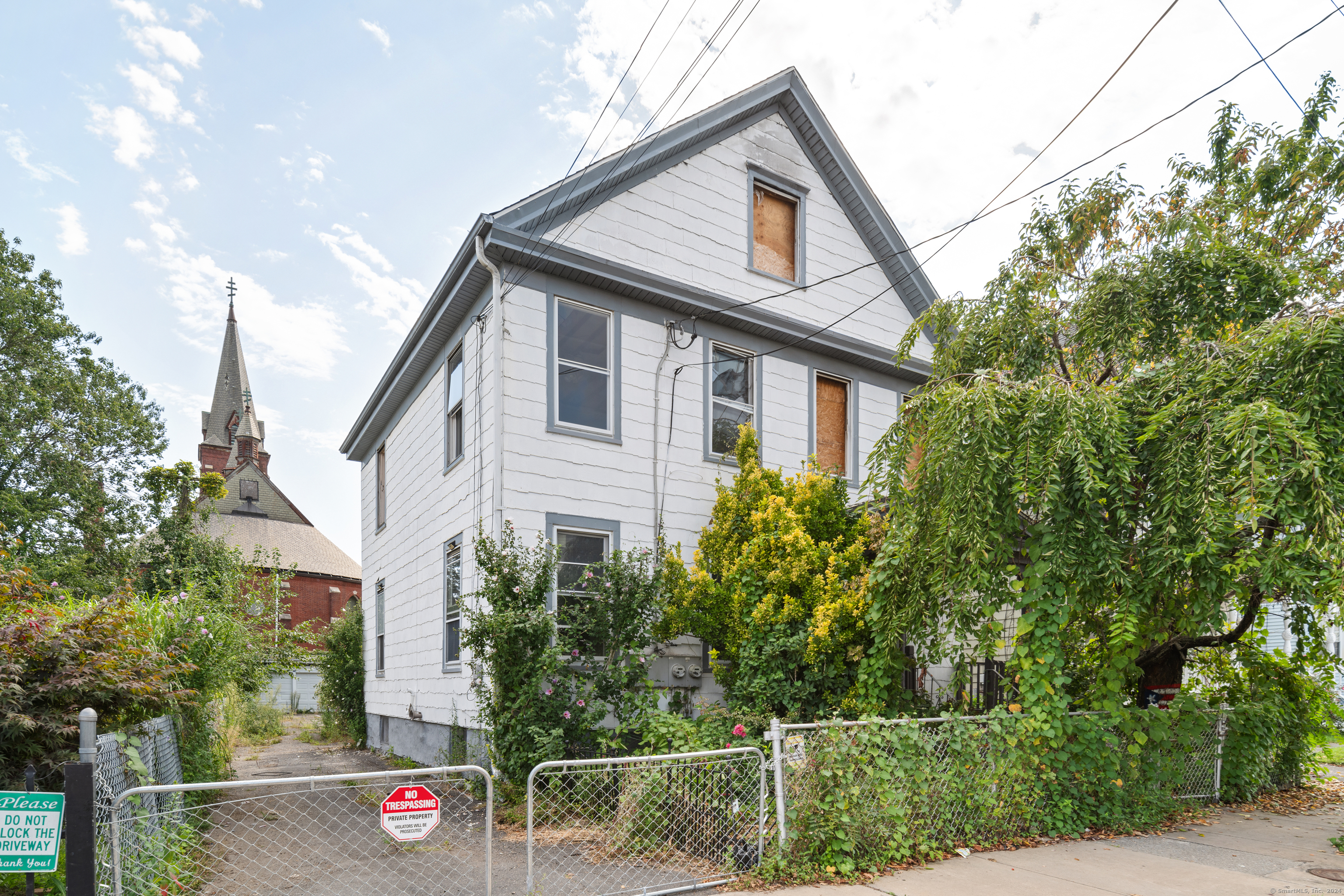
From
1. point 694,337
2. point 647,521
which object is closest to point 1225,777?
point 647,521

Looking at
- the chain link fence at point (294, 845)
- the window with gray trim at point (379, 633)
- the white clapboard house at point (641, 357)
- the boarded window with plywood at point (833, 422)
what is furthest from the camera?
the window with gray trim at point (379, 633)

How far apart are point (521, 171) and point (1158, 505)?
26.5ft

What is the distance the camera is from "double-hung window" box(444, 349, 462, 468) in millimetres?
11164

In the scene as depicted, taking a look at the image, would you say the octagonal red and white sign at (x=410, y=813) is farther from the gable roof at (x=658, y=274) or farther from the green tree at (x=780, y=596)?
the gable roof at (x=658, y=274)

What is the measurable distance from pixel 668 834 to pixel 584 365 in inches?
221

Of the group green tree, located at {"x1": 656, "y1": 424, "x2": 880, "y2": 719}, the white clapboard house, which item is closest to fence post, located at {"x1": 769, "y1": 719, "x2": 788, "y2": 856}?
green tree, located at {"x1": 656, "y1": 424, "x2": 880, "y2": 719}

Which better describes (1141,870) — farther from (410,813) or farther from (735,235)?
(735,235)

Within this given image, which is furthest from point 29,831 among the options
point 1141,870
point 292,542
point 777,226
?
point 292,542

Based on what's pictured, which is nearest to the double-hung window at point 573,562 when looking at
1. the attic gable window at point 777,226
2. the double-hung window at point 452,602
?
the double-hung window at point 452,602

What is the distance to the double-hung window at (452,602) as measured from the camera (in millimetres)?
10547

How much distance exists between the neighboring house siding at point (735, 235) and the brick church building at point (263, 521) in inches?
1039

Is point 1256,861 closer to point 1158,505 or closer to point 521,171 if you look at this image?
point 1158,505

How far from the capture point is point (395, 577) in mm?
14281

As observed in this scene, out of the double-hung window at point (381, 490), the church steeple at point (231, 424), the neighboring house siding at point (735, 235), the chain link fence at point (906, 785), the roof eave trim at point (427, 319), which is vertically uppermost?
the church steeple at point (231, 424)
